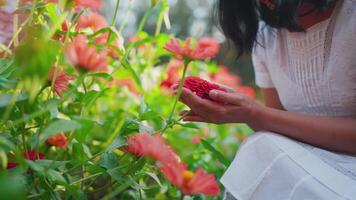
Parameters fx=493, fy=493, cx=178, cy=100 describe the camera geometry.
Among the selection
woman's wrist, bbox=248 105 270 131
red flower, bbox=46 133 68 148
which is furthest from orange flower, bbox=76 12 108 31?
woman's wrist, bbox=248 105 270 131

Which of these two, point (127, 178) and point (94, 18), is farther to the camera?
point (94, 18)

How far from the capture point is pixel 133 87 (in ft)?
4.43

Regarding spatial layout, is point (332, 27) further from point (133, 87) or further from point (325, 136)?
point (133, 87)

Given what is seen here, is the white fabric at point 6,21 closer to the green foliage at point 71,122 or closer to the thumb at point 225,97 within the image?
the green foliage at point 71,122

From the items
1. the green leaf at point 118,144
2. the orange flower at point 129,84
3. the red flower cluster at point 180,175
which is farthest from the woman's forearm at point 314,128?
the orange flower at point 129,84

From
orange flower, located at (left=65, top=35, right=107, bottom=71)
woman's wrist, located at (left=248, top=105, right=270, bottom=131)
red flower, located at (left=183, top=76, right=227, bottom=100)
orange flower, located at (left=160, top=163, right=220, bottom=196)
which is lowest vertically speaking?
woman's wrist, located at (left=248, top=105, right=270, bottom=131)

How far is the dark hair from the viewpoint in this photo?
959 mm

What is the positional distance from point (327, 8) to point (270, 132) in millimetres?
→ 269

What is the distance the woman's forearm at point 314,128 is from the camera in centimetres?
84

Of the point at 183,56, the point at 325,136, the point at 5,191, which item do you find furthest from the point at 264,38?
the point at 5,191

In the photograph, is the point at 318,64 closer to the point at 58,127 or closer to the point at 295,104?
the point at 295,104

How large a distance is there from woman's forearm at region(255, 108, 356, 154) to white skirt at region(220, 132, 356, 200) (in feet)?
0.08

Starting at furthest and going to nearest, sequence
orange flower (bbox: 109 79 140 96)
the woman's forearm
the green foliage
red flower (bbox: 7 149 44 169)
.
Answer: orange flower (bbox: 109 79 140 96)
the woman's forearm
red flower (bbox: 7 149 44 169)
the green foliage

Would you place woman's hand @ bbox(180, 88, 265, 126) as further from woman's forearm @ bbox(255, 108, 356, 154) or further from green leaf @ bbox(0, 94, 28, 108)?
green leaf @ bbox(0, 94, 28, 108)
